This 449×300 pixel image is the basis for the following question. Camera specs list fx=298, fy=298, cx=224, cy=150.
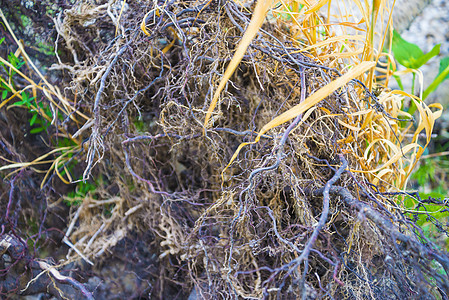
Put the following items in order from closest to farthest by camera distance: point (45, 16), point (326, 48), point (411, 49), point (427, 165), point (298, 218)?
point (298, 218) < point (326, 48) < point (45, 16) < point (411, 49) < point (427, 165)

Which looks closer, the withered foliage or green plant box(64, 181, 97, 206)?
the withered foliage

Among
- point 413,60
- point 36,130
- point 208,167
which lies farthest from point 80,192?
point 413,60

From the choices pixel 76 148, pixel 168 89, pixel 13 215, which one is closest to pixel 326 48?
pixel 168 89

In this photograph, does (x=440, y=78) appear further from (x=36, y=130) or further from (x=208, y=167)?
(x=36, y=130)

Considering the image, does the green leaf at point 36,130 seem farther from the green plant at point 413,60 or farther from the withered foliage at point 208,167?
the green plant at point 413,60

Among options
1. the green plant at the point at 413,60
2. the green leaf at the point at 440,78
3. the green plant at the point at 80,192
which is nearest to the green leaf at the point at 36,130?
the green plant at the point at 80,192

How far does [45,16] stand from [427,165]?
71.6 inches

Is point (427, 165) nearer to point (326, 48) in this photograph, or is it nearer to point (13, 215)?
point (326, 48)

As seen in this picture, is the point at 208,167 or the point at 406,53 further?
the point at 406,53

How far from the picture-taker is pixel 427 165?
1518 millimetres

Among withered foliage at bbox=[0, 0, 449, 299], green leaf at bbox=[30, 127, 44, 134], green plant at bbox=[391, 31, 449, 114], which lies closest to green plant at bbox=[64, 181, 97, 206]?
withered foliage at bbox=[0, 0, 449, 299]

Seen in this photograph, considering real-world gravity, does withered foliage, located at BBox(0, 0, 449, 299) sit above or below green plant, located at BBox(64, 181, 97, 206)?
above

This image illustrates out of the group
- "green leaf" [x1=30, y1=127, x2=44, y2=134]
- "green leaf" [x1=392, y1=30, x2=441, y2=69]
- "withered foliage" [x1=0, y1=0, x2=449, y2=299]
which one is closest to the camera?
"withered foliage" [x1=0, y1=0, x2=449, y2=299]

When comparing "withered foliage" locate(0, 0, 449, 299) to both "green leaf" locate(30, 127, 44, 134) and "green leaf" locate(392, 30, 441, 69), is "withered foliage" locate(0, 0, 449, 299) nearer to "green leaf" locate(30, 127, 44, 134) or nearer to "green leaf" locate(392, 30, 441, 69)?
"green leaf" locate(30, 127, 44, 134)
